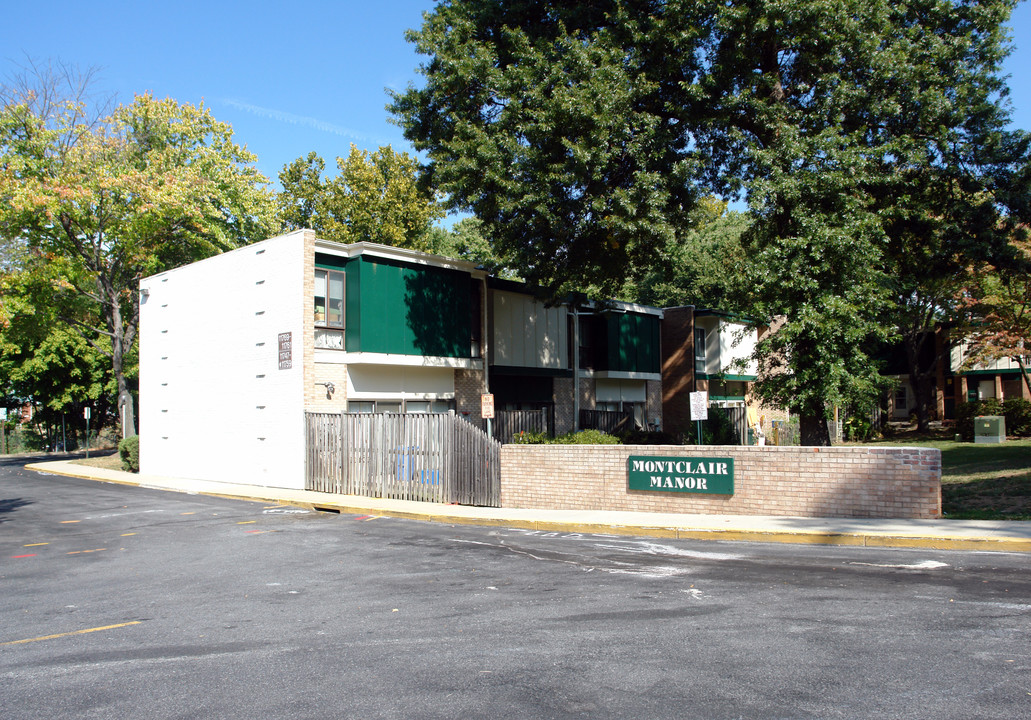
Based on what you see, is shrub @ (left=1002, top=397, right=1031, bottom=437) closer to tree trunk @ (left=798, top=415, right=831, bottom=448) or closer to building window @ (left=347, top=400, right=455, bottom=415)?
tree trunk @ (left=798, top=415, right=831, bottom=448)

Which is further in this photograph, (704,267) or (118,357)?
(704,267)

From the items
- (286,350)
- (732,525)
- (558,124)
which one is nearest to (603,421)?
(286,350)

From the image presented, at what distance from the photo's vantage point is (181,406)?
Answer: 87.0 ft

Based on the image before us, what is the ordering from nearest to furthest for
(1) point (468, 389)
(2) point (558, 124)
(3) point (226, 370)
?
1. (2) point (558, 124)
2. (3) point (226, 370)
3. (1) point (468, 389)

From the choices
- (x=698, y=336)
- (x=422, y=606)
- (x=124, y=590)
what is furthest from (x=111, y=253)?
(x=422, y=606)

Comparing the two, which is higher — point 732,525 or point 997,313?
point 997,313

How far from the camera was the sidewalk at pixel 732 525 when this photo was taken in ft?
35.1

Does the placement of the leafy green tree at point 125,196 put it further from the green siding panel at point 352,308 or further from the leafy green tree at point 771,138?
the leafy green tree at point 771,138

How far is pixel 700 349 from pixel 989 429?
1319 cm

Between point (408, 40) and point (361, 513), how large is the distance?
13242mm

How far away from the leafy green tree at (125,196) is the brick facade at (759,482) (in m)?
23.3

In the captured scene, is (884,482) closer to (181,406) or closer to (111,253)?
(181,406)

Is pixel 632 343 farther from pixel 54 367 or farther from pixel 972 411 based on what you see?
pixel 54 367

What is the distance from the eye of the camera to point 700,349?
127 feet
